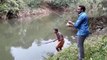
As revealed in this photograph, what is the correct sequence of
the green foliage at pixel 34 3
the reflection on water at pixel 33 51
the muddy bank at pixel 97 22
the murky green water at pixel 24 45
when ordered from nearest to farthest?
the reflection on water at pixel 33 51, the murky green water at pixel 24 45, the muddy bank at pixel 97 22, the green foliage at pixel 34 3

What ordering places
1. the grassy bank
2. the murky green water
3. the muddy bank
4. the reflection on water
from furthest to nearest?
the muddy bank → the murky green water → the reflection on water → the grassy bank

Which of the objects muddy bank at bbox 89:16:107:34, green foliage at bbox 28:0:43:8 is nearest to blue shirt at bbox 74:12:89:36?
muddy bank at bbox 89:16:107:34

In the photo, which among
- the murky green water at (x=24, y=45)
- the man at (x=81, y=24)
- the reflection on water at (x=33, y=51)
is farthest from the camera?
the murky green water at (x=24, y=45)

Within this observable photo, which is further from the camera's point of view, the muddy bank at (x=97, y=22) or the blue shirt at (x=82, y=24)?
the muddy bank at (x=97, y=22)

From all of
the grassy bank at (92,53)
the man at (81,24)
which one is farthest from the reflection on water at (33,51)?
the man at (81,24)

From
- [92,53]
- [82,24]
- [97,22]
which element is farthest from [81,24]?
[97,22]

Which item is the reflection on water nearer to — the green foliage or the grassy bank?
the grassy bank

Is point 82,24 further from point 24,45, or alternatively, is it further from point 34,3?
point 34,3

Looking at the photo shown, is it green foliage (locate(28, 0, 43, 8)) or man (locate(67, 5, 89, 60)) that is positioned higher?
man (locate(67, 5, 89, 60))

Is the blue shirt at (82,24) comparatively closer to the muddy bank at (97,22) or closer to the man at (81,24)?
the man at (81,24)

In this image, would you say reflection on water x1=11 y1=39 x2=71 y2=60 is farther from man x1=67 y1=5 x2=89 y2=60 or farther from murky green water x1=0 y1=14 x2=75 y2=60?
man x1=67 y1=5 x2=89 y2=60

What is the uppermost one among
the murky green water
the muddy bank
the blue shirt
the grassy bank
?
the blue shirt

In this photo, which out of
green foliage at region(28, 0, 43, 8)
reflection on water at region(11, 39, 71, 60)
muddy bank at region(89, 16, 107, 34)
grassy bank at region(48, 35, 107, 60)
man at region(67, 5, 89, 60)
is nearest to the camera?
man at region(67, 5, 89, 60)

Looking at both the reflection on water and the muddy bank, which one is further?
the muddy bank
